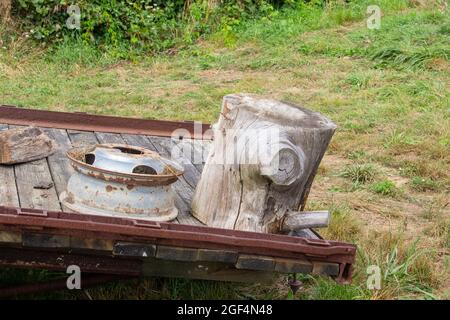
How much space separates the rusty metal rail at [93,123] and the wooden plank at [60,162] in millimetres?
115

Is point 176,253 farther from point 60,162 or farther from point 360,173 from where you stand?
point 360,173

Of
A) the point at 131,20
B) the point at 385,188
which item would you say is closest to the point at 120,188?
the point at 385,188

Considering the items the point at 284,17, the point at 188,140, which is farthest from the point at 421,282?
the point at 284,17

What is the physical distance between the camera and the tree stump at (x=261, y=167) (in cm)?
411

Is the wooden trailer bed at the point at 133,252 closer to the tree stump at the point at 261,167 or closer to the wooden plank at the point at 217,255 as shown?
the wooden plank at the point at 217,255

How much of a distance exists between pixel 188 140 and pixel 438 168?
7.50 ft

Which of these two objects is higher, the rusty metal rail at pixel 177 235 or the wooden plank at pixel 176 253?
the rusty metal rail at pixel 177 235

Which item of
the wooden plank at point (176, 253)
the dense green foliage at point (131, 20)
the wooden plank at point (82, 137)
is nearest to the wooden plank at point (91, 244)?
the wooden plank at point (176, 253)

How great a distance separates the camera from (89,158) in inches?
177

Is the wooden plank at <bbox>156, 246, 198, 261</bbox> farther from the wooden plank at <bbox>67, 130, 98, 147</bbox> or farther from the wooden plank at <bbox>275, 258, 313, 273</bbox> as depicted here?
the wooden plank at <bbox>67, 130, 98, 147</bbox>

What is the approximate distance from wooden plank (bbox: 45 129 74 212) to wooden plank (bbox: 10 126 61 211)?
3cm

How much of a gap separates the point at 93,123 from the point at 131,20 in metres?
5.07

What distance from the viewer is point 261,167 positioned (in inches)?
161
